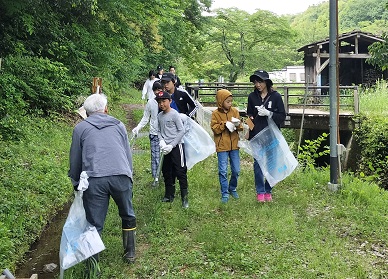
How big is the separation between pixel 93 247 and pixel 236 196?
3136 millimetres

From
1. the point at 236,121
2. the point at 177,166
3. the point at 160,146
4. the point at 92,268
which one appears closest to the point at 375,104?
the point at 236,121

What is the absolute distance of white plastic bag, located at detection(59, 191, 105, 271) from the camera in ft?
12.6

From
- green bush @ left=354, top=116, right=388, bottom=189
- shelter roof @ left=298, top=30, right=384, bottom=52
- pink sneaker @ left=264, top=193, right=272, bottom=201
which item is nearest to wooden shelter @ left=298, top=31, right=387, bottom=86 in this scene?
shelter roof @ left=298, top=30, right=384, bottom=52

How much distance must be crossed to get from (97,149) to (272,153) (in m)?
3.09

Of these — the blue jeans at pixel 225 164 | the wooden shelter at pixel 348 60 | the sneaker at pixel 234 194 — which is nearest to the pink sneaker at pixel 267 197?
the sneaker at pixel 234 194

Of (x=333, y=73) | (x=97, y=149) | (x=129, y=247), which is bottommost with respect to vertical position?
(x=129, y=247)

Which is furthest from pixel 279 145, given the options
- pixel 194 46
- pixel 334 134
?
pixel 194 46

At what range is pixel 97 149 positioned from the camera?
4.08m

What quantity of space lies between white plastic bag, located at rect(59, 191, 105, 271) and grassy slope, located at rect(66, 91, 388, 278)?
0.39 metres

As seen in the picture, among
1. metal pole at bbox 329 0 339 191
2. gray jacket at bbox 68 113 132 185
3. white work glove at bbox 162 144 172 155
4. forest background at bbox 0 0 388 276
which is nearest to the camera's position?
gray jacket at bbox 68 113 132 185

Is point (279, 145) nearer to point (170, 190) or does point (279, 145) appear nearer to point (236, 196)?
point (236, 196)

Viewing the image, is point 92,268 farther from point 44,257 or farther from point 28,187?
point 28,187

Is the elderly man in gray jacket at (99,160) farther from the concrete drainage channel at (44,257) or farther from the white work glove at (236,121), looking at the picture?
the white work glove at (236,121)

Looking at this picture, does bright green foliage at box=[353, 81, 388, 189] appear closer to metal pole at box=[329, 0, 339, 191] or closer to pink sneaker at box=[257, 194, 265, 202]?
metal pole at box=[329, 0, 339, 191]
